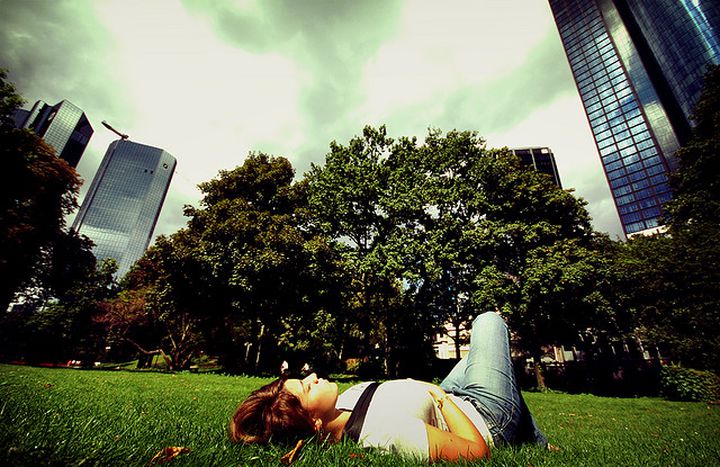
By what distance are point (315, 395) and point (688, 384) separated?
67.5 ft

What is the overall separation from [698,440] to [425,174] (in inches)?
708

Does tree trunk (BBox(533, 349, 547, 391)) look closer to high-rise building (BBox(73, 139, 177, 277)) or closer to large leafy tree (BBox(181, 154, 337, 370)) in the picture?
large leafy tree (BBox(181, 154, 337, 370))

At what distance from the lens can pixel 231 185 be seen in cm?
1973

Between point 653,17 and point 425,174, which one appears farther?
point 653,17

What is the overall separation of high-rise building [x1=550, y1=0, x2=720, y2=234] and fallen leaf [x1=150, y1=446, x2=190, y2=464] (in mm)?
100786

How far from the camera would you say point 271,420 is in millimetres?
2227

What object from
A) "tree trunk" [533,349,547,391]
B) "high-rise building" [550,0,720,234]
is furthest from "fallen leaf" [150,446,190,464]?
"high-rise building" [550,0,720,234]

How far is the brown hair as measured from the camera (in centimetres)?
222

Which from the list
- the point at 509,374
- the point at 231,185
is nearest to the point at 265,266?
the point at 231,185

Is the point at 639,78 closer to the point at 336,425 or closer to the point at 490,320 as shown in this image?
the point at 490,320

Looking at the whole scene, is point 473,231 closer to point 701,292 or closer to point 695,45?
point 701,292

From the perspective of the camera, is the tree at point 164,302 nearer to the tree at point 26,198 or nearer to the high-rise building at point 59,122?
the tree at point 26,198

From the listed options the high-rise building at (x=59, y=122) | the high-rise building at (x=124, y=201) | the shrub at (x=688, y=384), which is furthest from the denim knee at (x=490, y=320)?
the high-rise building at (x=124, y=201)

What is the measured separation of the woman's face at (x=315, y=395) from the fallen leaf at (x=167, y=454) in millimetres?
821
